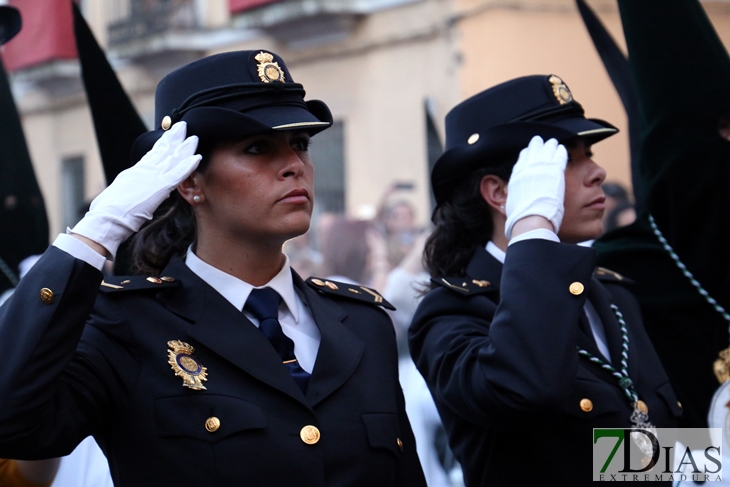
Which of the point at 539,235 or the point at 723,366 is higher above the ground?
the point at 539,235

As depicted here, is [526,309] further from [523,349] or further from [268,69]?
[268,69]

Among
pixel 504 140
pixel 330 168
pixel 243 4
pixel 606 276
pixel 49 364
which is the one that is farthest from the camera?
pixel 243 4

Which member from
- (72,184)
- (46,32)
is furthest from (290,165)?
(72,184)

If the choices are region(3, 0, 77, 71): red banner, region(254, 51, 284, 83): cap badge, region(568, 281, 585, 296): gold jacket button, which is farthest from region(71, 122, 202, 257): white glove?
region(3, 0, 77, 71): red banner

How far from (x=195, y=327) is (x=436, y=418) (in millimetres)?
2619

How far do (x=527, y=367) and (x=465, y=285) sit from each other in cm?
51

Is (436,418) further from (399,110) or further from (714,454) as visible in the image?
(399,110)

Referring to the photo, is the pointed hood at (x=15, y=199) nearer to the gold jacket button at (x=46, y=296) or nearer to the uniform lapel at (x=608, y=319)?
the gold jacket button at (x=46, y=296)

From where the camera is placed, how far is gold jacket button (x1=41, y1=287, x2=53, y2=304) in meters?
1.99

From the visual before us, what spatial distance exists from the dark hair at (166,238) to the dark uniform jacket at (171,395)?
0.69ft

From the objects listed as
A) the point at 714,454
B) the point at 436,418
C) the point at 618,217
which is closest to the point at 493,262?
the point at 714,454

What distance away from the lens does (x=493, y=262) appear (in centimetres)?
288

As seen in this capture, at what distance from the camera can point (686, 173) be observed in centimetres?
336

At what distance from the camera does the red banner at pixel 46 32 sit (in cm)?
1550
